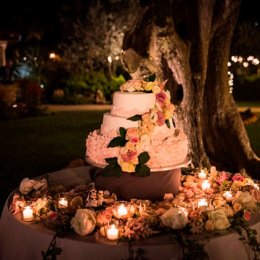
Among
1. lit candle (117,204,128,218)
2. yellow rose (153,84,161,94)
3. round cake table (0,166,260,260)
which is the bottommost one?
round cake table (0,166,260,260)

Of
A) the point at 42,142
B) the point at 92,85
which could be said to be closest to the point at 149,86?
the point at 42,142

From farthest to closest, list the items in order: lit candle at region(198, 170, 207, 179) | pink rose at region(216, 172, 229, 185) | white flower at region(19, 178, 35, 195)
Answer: lit candle at region(198, 170, 207, 179) < pink rose at region(216, 172, 229, 185) < white flower at region(19, 178, 35, 195)

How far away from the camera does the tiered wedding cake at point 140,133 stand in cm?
491

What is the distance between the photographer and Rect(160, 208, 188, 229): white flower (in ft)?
14.4

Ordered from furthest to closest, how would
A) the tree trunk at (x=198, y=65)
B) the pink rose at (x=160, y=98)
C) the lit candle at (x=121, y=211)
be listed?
the tree trunk at (x=198, y=65) → the pink rose at (x=160, y=98) → the lit candle at (x=121, y=211)

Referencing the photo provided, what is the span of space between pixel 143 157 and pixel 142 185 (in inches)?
15.3

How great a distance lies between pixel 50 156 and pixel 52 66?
49.8ft

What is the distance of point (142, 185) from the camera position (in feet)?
17.0

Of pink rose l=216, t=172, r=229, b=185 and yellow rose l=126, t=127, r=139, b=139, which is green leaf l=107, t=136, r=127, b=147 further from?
pink rose l=216, t=172, r=229, b=185

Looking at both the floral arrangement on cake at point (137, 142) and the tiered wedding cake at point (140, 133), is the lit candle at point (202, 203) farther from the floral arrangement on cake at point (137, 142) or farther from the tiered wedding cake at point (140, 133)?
the floral arrangement on cake at point (137, 142)

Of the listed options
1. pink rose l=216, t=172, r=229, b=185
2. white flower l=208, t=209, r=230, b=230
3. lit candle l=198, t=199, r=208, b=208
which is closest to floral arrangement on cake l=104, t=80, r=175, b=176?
lit candle l=198, t=199, r=208, b=208

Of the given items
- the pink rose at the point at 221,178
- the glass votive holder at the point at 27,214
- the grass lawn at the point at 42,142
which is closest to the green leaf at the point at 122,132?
the glass votive holder at the point at 27,214

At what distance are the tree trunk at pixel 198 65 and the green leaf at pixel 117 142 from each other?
2.74m

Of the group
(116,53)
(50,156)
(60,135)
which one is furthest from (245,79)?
(50,156)
